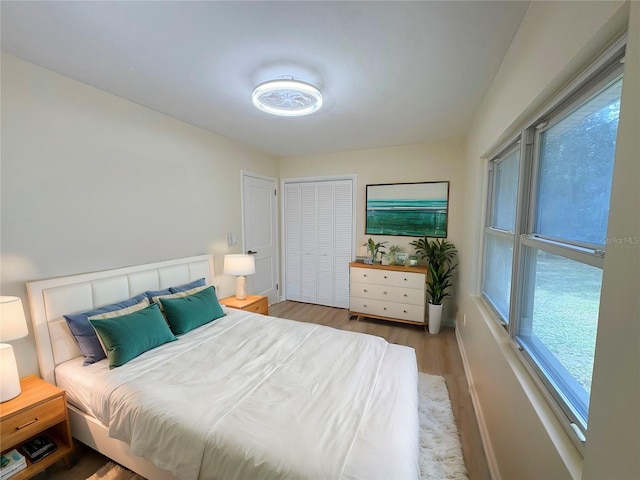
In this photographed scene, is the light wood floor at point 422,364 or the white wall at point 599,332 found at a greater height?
the white wall at point 599,332

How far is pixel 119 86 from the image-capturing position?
1976 mm

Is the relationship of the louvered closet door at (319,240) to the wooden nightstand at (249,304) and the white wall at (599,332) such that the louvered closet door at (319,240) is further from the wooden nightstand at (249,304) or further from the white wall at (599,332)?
the white wall at (599,332)

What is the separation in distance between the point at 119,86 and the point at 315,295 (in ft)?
11.5

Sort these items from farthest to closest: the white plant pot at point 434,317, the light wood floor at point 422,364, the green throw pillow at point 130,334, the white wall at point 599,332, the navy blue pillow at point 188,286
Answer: the white plant pot at point 434,317, the navy blue pillow at point 188,286, the green throw pillow at point 130,334, the light wood floor at point 422,364, the white wall at point 599,332

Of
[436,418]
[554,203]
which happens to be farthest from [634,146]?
[436,418]

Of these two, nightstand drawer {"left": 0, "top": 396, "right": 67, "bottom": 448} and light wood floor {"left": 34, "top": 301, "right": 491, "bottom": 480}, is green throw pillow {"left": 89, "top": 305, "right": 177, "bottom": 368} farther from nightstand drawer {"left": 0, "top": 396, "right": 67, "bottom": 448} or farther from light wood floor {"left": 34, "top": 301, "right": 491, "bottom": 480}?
light wood floor {"left": 34, "top": 301, "right": 491, "bottom": 480}

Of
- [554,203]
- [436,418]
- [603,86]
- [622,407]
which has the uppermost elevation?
[603,86]

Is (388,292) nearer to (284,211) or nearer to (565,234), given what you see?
(284,211)

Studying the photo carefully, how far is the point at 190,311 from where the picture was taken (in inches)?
85.4

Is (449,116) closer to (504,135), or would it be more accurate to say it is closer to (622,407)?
(504,135)

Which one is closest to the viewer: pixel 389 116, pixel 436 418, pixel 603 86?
pixel 603 86

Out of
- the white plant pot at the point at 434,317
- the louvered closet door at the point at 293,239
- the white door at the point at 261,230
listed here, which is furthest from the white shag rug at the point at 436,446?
the louvered closet door at the point at 293,239

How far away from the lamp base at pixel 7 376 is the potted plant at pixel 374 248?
11.1 feet

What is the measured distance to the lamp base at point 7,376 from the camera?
55.0 inches
